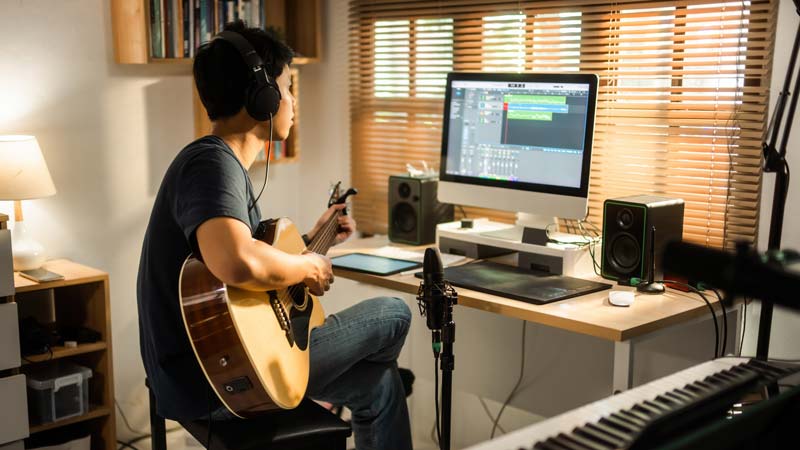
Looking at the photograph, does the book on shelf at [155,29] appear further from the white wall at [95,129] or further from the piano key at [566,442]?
the piano key at [566,442]

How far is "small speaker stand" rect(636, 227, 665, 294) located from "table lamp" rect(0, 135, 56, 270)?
72.8 inches

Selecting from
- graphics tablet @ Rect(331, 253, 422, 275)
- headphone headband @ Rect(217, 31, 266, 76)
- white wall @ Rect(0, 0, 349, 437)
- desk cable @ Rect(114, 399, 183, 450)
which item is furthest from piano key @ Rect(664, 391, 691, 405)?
desk cable @ Rect(114, 399, 183, 450)

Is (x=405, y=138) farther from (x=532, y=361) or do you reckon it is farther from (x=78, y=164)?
(x=78, y=164)

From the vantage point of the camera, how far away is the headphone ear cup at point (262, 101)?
6.61ft

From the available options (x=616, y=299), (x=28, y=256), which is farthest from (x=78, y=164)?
(x=616, y=299)

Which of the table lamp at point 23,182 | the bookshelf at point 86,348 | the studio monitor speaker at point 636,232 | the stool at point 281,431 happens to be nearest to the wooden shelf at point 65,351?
the bookshelf at point 86,348

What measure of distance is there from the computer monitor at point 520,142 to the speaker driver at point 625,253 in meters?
0.13

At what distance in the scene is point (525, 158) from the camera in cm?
260

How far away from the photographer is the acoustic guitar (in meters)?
1.79

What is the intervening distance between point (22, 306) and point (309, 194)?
4.31 ft

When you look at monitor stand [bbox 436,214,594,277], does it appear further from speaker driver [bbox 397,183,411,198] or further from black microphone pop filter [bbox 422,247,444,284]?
black microphone pop filter [bbox 422,247,444,284]

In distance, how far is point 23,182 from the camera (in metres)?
2.68

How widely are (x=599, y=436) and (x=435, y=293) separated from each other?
0.92 metres

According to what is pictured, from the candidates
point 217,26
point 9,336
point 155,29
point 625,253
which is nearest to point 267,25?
point 217,26
